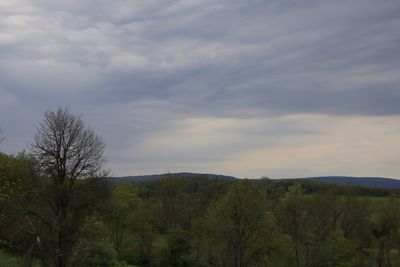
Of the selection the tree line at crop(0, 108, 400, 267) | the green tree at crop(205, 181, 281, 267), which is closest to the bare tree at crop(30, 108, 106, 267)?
the tree line at crop(0, 108, 400, 267)

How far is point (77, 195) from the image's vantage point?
34.4 metres

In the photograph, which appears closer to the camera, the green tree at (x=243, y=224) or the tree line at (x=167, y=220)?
the tree line at (x=167, y=220)

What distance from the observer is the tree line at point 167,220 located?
3459 cm

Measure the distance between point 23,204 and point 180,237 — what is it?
133 ft

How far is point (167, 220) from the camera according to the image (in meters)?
95.6

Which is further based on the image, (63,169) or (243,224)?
(243,224)

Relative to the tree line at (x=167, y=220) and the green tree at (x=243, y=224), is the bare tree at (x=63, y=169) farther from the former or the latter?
the green tree at (x=243, y=224)

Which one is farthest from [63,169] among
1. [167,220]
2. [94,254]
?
[167,220]

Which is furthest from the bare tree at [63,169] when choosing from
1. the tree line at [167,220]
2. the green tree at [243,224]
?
the green tree at [243,224]

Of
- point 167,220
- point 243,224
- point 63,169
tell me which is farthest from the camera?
point 167,220

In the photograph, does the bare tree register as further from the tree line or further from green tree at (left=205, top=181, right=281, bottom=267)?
green tree at (left=205, top=181, right=281, bottom=267)

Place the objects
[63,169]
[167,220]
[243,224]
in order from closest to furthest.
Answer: [63,169]
[243,224]
[167,220]

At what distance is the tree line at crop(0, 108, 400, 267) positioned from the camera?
34.6m

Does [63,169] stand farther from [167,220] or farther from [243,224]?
[167,220]
